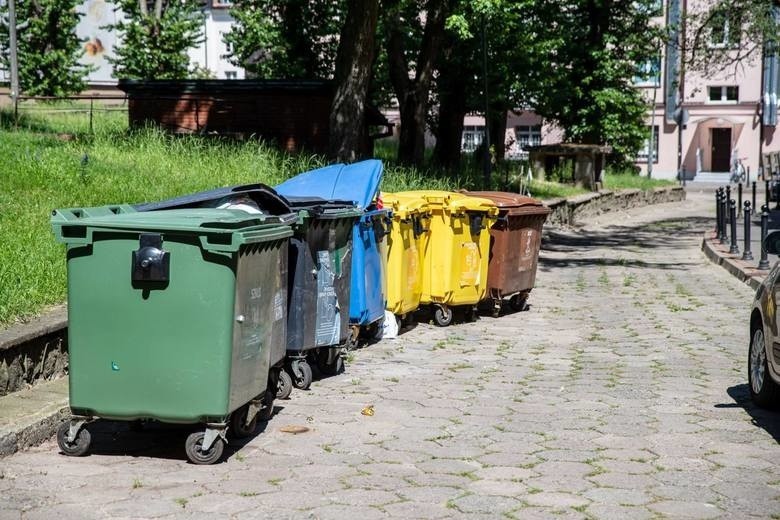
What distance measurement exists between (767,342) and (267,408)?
3215 millimetres

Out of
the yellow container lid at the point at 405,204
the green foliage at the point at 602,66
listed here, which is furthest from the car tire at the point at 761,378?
the green foliage at the point at 602,66

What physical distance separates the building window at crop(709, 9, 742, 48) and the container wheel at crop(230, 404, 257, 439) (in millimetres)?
21132

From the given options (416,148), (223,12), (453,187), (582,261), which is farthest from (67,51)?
(582,261)

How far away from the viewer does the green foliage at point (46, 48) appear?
4694 centimetres

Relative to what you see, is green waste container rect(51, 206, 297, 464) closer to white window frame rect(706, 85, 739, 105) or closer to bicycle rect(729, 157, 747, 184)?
bicycle rect(729, 157, 747, 184)

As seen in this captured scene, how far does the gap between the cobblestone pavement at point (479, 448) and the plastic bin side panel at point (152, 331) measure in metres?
0.38

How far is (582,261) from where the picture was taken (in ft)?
66.4

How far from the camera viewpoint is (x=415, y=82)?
2588cm

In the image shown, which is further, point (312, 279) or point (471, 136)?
point (471, 136)

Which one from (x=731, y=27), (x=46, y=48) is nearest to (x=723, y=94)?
(x=46, y=48)

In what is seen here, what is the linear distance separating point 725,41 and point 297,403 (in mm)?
23198

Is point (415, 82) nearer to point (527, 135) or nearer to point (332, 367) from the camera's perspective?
point (332, 367)

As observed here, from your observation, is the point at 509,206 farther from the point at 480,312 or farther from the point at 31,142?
the point at 31,142

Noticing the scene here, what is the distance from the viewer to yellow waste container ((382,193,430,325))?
35.8ft
